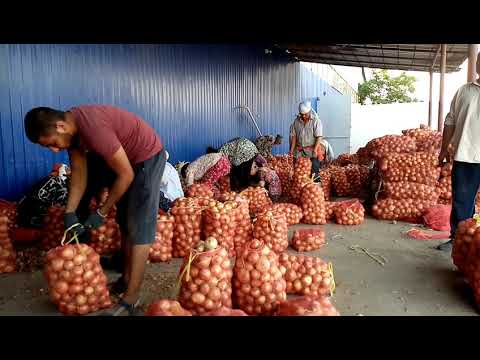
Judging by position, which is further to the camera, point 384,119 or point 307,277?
point 384,119

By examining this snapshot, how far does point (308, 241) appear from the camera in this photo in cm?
385

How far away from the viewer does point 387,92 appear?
28422mm

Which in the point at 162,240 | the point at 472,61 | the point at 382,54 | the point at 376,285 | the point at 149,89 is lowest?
the point at 376,285

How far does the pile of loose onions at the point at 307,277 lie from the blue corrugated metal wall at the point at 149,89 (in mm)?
3484

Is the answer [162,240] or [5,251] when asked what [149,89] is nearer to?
[162,240]

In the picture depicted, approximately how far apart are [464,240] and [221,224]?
83.5 inches

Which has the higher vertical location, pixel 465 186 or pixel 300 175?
pixel 465 186

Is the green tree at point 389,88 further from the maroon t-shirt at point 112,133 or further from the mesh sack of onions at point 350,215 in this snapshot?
the maroon t-shirt at point 112,133

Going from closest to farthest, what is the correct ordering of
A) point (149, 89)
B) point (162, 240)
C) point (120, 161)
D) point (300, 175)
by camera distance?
1. point (120, 161)
2. point (162, 240)
3. point (300, 175)
4. point (149, 89)

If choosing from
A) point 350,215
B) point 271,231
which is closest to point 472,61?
point 350,215

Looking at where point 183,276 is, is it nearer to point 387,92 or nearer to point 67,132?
point 67,132

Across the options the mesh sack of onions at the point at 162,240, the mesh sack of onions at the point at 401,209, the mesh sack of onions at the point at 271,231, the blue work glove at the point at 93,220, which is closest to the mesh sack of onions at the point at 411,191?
the mesh sack of onions at the point at 401,209

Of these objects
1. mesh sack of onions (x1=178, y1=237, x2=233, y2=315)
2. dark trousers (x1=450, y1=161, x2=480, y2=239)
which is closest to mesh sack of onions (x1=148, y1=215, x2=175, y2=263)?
mesh sack of onions (x1=178, y1=237, x2=233, y2=315)
